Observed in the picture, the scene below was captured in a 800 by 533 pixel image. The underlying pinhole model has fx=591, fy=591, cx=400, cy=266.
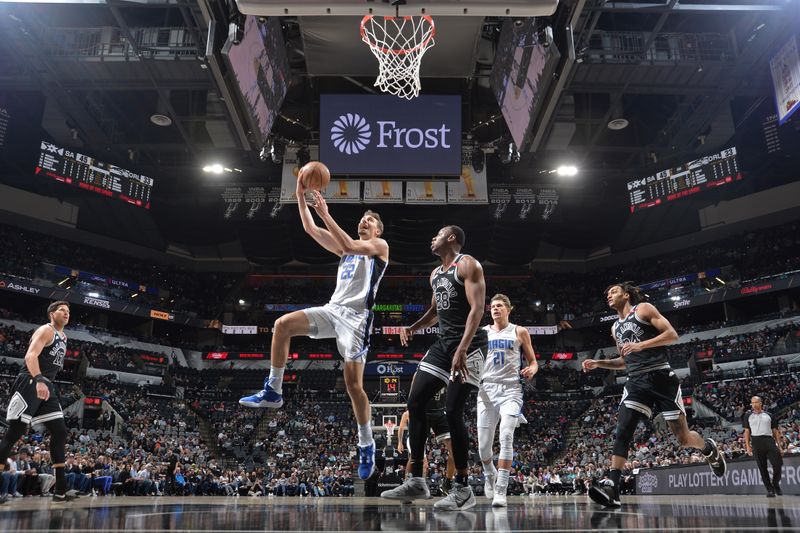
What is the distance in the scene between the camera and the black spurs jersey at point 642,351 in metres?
5.92

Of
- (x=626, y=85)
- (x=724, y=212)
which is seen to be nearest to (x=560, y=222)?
(x=724, y=212)

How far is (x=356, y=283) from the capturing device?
5266 millimetres

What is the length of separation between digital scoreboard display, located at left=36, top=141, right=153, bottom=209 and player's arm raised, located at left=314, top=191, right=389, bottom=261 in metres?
18.1

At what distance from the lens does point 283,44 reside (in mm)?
14297

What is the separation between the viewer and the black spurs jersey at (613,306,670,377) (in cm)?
592

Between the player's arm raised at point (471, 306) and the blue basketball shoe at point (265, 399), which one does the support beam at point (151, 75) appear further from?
the player's arm raised at point (471, 306)

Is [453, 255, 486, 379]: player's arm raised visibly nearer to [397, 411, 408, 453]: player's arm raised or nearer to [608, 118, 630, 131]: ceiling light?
[397, 411, 408, 453]: player's arm raised

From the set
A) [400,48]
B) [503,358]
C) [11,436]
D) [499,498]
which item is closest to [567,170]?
[400,48]

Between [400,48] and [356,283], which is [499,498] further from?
[400,48]

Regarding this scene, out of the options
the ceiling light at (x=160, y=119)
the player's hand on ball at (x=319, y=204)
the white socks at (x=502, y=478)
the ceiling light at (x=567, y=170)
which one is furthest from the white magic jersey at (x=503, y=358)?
the ceiling light at (x=567, y=170)

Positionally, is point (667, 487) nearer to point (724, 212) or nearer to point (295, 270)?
point (724, 212)

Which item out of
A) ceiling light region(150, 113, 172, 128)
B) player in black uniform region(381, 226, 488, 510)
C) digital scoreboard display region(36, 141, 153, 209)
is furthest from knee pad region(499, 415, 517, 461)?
digital scoreboard display region(36, 141, 153, 209)

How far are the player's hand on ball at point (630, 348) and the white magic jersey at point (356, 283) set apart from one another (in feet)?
8.49

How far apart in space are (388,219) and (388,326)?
8614 mm
